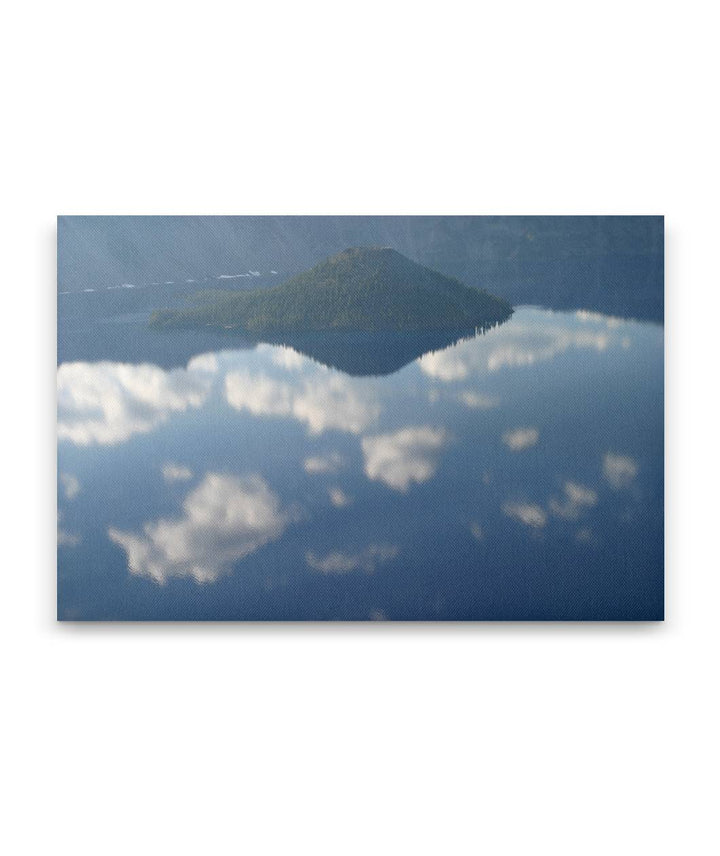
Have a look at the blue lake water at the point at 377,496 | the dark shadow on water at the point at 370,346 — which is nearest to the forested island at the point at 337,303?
the dark shadow on water at the point at 370,346

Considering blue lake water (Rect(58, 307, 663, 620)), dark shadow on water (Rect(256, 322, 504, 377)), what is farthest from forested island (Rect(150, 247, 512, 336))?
blue lake water (Rect(58, 307, 663, 620))

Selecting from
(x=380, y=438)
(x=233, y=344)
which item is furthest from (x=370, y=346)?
(x=233, y=344)

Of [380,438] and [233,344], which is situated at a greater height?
[233,344]

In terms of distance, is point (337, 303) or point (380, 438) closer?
point (380, 438)

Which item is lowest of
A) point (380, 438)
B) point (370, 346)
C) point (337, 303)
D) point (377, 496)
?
point (377, 496)

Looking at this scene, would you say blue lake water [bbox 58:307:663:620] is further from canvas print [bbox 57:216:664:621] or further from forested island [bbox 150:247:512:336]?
forested island [bbox 150:247:512:336]

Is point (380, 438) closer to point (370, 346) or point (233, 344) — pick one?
point (370, 346)
